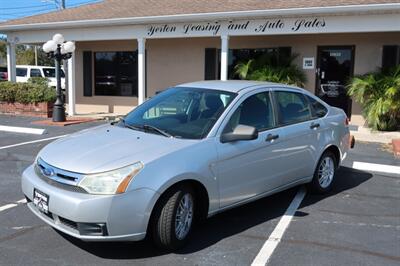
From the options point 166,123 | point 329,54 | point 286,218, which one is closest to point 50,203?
point 166,123

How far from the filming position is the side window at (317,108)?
243 inches

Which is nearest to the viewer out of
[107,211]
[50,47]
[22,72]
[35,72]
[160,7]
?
[107,211]

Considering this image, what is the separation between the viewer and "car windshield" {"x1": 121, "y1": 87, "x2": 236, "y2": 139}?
4680mm

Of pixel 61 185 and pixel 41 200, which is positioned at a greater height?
pixel 61 185

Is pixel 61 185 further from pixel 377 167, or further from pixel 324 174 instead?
pixel 377 167

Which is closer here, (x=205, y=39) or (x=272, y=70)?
(x=272, y=70)

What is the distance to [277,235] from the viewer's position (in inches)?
185

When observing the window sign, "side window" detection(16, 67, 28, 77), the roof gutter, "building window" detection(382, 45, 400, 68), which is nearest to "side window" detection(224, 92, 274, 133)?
the roof gutter

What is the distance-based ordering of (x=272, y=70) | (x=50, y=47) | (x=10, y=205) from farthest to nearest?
(x=50, y=47) → (x=272, y=70) → (x=10, y=205)

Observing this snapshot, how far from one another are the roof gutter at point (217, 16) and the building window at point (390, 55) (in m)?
2.29

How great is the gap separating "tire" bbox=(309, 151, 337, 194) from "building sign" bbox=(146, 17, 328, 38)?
622 centimetres

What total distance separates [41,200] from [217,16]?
9.37m

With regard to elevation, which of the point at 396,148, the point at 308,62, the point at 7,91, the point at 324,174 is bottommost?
the point at 396,148

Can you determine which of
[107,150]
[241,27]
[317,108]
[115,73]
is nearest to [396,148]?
[317,108]
